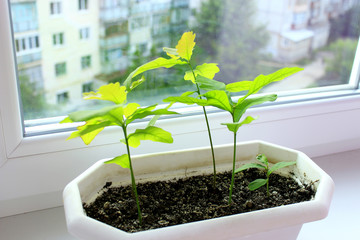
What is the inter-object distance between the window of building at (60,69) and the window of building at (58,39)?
4cm

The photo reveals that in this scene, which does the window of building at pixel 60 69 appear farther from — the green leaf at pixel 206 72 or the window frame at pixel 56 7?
the green leaf at pixel 206 72

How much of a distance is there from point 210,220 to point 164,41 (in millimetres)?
444

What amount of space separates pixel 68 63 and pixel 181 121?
0.27 meters

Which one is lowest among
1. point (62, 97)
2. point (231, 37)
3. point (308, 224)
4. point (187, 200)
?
point (308, 224)

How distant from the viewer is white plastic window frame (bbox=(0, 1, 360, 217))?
687 millimetres

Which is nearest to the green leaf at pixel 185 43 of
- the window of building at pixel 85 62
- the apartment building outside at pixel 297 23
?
the window of building at pixel 85 62

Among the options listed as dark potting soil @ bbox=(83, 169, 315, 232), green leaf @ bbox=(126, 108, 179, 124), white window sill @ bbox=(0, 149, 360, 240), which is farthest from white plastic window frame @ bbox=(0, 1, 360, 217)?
green leaf @ bbox=(126, 108, 179, 124)

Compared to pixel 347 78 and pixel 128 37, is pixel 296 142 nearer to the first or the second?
Answer: pixel 347 78

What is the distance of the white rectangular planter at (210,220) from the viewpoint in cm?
51

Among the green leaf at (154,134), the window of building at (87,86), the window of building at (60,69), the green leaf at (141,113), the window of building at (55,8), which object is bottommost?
the window of building at (87,86)

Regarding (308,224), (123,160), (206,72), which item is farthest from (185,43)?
(308,224)

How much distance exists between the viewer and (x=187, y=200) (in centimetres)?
66

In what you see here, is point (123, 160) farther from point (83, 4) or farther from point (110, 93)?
point (83, 4)

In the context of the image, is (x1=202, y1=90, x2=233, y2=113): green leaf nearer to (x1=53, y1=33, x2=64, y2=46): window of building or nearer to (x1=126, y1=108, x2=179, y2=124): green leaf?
(x1=126, y1=108, x2=179, y2=124): green leaf
